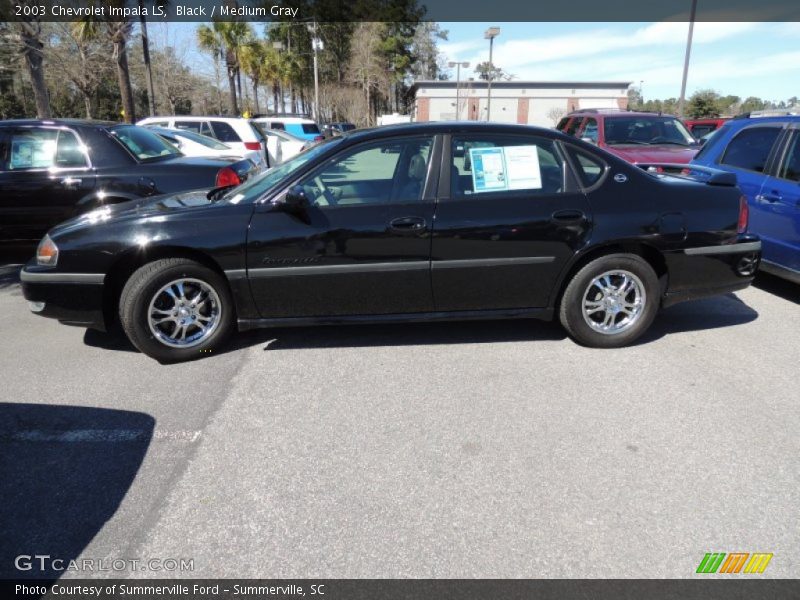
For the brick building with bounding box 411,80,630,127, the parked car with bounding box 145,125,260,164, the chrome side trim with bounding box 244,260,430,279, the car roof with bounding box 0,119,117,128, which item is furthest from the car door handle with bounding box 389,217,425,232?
the brick building with bounding box 411,80,630,127

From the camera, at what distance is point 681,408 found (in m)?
3.30

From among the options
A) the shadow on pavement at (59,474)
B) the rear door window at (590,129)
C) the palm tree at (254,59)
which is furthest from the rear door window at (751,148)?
the palm tree at (254,59)

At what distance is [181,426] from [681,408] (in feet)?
9.52

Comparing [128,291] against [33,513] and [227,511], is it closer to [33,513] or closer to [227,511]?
[33,513]

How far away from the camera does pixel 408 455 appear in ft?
9.38

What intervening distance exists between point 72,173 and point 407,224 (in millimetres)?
4252

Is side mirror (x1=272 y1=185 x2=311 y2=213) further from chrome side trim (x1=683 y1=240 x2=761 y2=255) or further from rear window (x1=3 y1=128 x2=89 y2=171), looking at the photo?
rear window (x1=3 y1=128 x2=89 y2=171)

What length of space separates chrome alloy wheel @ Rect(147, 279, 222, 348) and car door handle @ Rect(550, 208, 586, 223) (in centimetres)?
245

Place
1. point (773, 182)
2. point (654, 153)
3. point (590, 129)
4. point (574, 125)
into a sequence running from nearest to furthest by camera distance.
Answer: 1. point (773, 182)
2. point (654, 153)
3. point (590, 129)
4. point (574, 125)

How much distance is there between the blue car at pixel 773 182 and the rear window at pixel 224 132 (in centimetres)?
1003

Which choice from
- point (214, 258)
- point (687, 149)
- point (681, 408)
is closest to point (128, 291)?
point (214, 258)

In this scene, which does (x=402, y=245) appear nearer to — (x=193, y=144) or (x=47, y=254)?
(x=47, y=254)

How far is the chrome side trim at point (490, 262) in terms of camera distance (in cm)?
388

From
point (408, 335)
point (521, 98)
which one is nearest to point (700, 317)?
point (408, 335)
